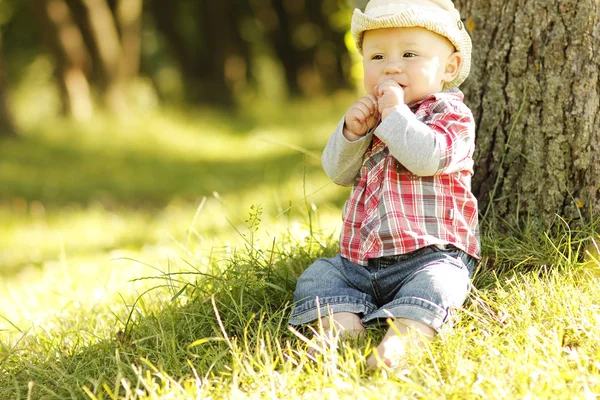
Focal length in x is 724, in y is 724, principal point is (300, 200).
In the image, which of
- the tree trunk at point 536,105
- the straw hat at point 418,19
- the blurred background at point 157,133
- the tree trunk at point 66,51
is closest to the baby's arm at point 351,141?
the blurred background at point 157,133

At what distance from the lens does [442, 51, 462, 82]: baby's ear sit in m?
2.66

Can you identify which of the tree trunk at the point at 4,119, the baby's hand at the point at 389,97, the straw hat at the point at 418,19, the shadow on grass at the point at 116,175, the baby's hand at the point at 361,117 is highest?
the straw hat at the point at 418,19

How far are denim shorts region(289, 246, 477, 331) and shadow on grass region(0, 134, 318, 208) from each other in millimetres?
4683

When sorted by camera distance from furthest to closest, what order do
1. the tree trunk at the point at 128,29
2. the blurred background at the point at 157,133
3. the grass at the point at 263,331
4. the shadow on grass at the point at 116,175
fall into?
the tree trunk at the point at 128,29
the shadow on grass at the point at 116,175
the blurred background at the point at 157,133
the grass at the point at 263,331

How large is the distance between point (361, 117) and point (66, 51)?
30.8 ft

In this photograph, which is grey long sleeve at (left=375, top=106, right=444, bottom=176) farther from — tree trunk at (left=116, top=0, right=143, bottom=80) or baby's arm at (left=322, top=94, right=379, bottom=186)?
tree trunk at (left=116, top=0, right=143, bottom=80)

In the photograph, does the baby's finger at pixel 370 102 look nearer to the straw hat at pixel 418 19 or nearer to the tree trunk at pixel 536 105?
the straw hat at pixel 418 19

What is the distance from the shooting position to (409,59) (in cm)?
258

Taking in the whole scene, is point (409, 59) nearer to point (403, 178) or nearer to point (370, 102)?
point (370, 102)

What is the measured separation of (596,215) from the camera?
286 centimetres

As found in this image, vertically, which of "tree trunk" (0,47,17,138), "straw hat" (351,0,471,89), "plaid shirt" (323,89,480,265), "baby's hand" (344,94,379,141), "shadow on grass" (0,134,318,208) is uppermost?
"straw hat" (351,0,471,89)

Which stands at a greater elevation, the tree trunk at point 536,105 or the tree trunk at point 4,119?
the tree trunk at point 536,105

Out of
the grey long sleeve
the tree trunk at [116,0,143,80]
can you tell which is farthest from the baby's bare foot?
the tree trunk at [116,0,143,80]

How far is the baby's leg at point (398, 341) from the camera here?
7.14ft
